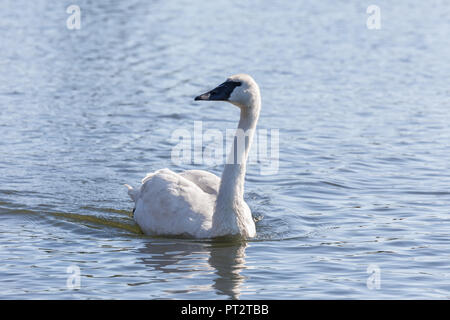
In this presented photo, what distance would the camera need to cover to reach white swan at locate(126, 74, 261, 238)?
10.9 m

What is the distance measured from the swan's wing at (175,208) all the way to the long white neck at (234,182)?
237 millimetres

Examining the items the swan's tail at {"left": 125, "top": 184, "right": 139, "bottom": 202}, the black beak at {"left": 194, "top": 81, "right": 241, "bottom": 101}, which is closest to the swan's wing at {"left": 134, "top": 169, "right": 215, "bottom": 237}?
the swan's tail at {"left": 125, "top": 184, "right": 139, "bottom": 202}

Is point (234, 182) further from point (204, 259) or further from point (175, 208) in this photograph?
point (204, 259)

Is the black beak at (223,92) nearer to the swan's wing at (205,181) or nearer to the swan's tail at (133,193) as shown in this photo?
the swan's wing at (205,181)

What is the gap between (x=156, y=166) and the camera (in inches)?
604

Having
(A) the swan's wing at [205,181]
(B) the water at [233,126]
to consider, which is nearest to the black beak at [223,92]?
(A) the swan's wing at [205,181]

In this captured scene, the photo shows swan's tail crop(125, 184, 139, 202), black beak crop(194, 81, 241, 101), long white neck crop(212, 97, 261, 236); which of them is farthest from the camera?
swan's tail crop(125, 184, 139, 202)

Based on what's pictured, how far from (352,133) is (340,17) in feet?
48.5

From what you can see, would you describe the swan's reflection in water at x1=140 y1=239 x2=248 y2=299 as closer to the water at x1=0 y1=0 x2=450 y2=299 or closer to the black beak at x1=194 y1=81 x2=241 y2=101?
the water at x1=0 y1=0 x2=450 y2=299

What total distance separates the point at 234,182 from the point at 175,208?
0.88m

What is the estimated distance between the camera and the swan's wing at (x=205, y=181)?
11891 millimetres

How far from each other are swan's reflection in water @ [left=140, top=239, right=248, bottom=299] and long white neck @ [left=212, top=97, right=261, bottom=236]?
268 millimetres

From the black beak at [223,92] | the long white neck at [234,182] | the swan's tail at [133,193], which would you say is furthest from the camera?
the swan's tail at [133,193]

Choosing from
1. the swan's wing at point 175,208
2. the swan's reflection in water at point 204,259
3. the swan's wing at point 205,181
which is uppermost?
the swan's wing at point 205,181
